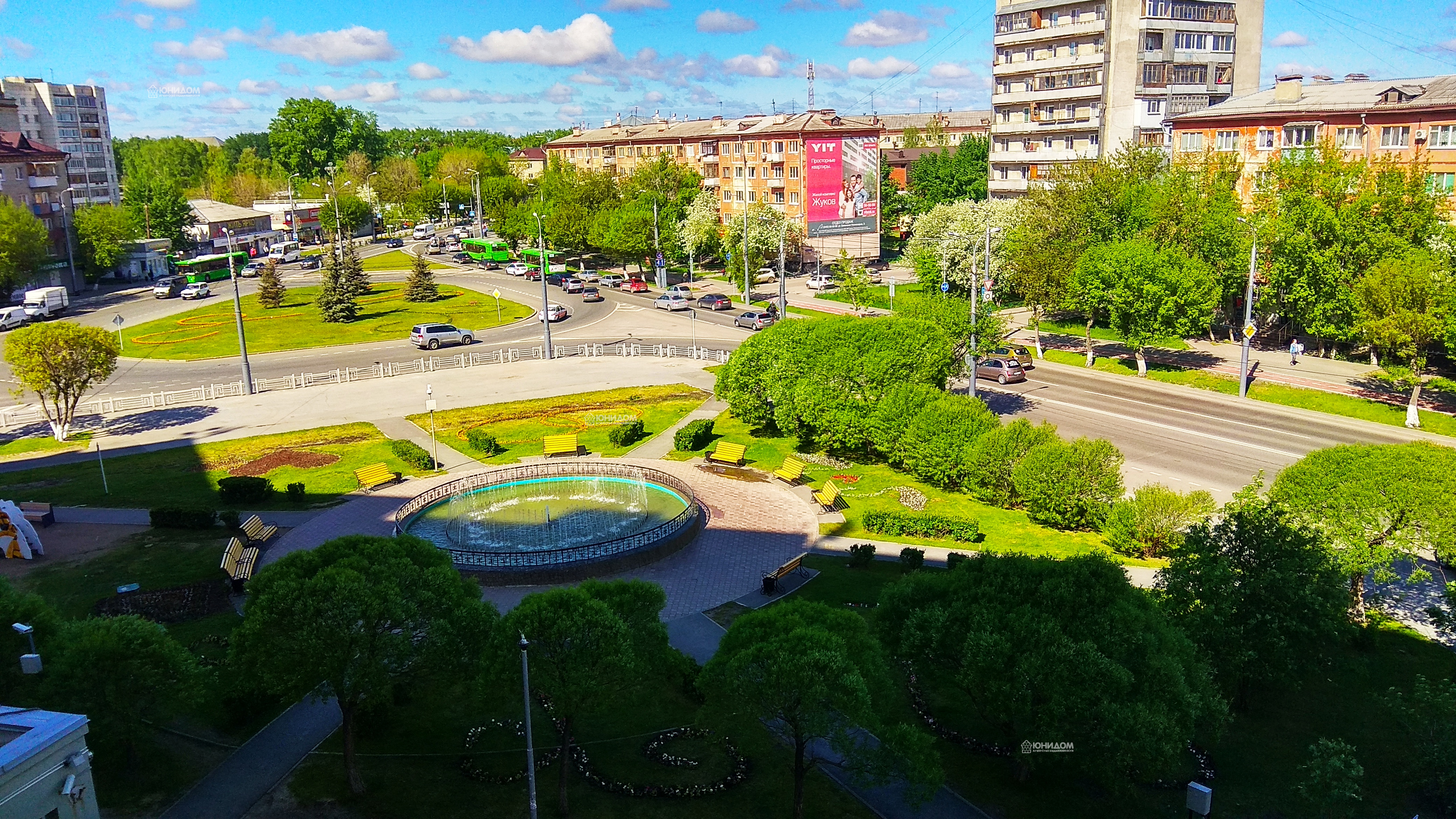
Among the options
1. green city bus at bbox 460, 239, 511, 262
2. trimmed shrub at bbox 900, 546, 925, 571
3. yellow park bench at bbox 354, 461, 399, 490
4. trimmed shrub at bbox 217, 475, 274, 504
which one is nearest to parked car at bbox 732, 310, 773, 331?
yellow park bench at bbox 354, 461, 399, 490

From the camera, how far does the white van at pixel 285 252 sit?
121 meters

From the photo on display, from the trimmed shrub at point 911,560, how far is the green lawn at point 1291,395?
26132mm

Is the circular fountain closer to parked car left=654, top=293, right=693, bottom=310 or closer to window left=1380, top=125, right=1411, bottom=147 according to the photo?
parked car left=654, top=293, right=693, bottom=310

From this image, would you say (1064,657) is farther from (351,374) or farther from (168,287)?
(168,287)

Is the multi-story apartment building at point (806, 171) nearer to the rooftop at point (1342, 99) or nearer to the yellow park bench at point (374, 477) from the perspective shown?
the rooftop at point (1342, 99)

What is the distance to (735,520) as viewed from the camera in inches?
1372

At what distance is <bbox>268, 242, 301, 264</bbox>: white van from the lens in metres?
121

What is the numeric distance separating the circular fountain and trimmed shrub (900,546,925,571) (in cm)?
685

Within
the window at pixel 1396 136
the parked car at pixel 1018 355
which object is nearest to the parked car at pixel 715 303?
the parked car at pixel 1018 355

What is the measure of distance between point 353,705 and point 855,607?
43.4 feet

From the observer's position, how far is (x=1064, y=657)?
1792 cm

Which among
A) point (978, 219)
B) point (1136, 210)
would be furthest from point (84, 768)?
point (978, 219)

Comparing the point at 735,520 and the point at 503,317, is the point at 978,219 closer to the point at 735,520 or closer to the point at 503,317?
the point at 503,317

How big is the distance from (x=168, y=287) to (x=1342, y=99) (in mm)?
93415
